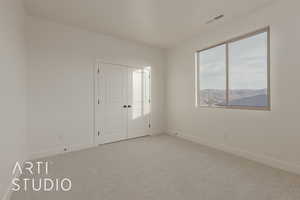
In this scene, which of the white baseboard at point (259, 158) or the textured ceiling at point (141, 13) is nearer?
the white baseboard at point (259, 158)

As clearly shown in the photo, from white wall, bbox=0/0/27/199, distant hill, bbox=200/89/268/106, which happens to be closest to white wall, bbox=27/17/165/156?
white wall, bbox=0/0/27/199

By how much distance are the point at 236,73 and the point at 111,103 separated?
300cm

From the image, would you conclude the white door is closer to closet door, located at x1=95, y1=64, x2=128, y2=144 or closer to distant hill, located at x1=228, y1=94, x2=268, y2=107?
closet door, located at x1=95, y1=64, x2=128, y2=144

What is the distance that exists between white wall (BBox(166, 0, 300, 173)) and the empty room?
0.02 m

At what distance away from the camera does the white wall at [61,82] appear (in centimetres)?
295

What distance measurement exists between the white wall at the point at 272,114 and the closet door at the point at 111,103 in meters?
1.97

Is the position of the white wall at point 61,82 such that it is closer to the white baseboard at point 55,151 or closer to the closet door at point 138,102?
the white baseboard at point 55,151

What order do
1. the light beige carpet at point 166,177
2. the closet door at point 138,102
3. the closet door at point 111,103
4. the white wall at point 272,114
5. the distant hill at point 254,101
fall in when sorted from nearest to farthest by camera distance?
the light beige carpet at point 166,177 → the white wall at point 272,114 → the distant hill at point 254,101 → the closet door at point 111,103 → the closet door at point 138,102

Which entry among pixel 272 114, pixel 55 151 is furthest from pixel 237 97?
pixel 55 151

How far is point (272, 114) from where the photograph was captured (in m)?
2.57

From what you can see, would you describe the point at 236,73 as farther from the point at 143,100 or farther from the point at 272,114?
the point at 143,100

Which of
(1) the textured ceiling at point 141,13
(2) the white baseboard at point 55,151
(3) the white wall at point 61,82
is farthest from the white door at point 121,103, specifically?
(1) the textured ceiling at point 141,13

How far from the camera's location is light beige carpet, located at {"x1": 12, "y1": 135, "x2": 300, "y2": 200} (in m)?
1.80

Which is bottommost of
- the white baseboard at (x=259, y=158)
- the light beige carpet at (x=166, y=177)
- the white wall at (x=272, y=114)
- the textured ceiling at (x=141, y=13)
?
the light beige carpet at (x=166, y=177)
